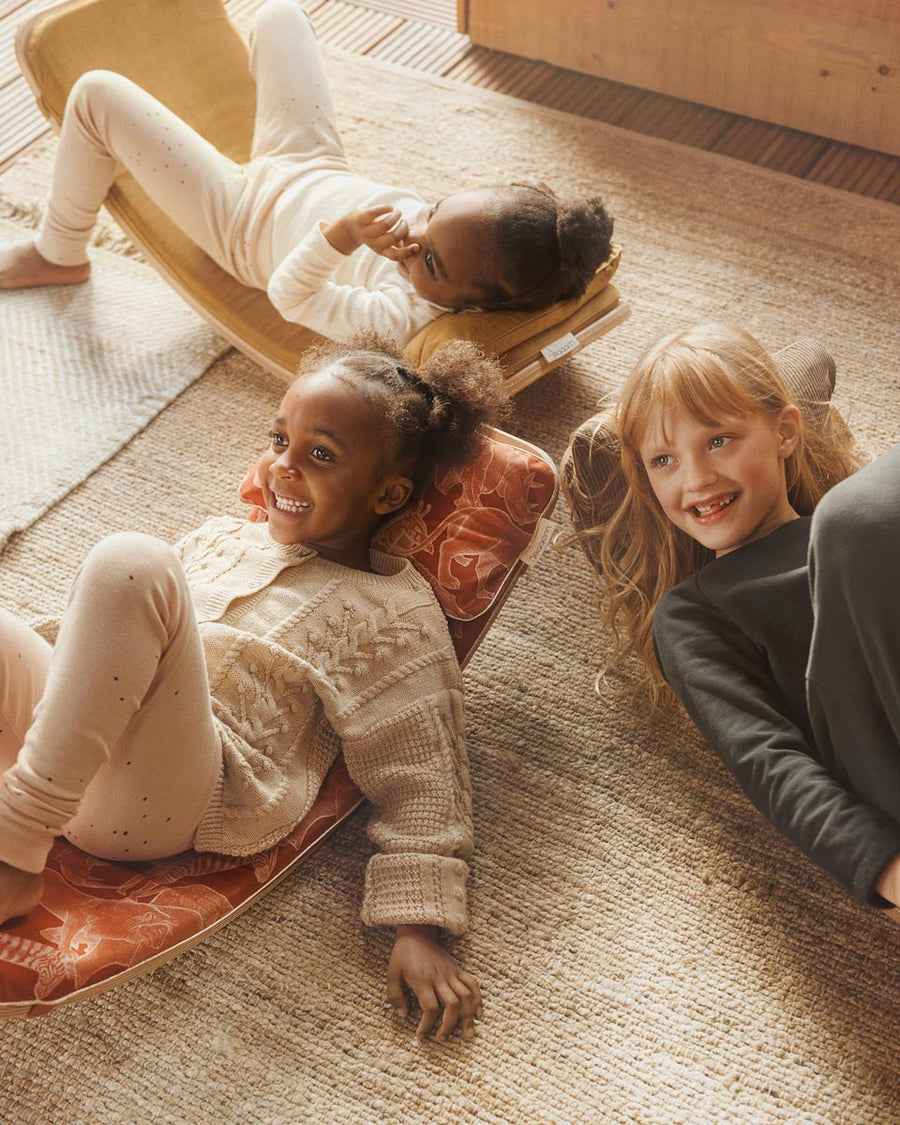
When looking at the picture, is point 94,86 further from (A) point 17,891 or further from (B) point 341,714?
(A) point 17,891

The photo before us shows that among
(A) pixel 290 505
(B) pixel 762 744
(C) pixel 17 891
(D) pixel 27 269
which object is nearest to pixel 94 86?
(D) pixel 27 269

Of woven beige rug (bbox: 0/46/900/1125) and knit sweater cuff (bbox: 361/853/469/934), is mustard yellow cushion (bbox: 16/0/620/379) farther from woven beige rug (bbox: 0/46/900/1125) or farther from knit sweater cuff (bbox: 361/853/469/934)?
knit sweater cuff (bbox: 361/853/469/934)

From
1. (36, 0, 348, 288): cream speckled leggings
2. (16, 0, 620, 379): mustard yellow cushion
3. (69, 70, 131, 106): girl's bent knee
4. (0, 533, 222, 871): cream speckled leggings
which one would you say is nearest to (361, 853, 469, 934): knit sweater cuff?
(0, 533, 222, 871): cream speckled leggings

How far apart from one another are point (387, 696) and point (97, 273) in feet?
4.43

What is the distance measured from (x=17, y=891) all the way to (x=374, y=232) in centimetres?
111

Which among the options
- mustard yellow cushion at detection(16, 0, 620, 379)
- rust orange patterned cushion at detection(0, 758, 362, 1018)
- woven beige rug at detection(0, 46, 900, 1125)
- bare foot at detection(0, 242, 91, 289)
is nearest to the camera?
rust orange patterned cushion at detection(0, 758, 362, 1018)

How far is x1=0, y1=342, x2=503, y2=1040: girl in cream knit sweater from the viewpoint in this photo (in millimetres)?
1204

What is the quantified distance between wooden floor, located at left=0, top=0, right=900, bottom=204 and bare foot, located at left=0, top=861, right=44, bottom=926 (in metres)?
1.88

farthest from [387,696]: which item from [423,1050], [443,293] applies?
[443,293]

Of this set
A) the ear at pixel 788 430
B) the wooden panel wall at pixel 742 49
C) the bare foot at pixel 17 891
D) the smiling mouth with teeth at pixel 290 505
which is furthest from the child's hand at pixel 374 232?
the wooden panel wall at pixel 742 49

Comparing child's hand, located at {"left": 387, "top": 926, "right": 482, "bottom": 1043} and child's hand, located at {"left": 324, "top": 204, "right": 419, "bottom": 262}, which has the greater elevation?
child's hand, located at {"left": 324, "top": 204, "right": 419, "bottom": 262}

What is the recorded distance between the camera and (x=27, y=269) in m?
2.19

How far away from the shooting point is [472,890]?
4.79 feet

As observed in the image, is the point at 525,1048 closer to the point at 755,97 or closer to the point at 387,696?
the point at 387,696
